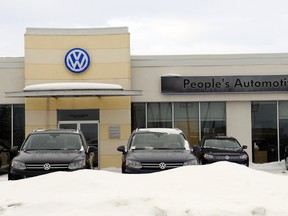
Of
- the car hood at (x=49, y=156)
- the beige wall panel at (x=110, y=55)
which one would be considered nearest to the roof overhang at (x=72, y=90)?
the beige wall panel at (x=110, y=55)

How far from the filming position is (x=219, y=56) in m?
20.8

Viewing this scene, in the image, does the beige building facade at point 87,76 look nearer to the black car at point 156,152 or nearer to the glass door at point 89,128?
the glass door at point 89,128

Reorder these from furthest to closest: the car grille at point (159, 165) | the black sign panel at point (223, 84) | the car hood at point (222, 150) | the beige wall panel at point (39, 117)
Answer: the black sign panel at point (223, 84) < the beige wall panel at point (39, 117) < the car hood at point (222, 150) < the car grille at point (159, 165)

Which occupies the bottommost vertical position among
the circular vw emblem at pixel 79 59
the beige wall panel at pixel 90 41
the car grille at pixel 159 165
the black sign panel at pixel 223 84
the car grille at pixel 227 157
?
the car grille at pixel 227 157

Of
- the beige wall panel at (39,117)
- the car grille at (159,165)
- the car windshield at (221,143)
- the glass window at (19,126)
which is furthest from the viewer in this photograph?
the glass window at (19,126)

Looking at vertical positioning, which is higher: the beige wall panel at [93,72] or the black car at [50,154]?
the beige wall panel at [93,72]

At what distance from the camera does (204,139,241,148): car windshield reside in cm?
1783

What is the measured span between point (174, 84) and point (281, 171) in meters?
5.56

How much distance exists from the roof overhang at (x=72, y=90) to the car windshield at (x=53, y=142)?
5759 mm

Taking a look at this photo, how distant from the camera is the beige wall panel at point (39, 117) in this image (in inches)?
794

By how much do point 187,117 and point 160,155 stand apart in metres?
9.77

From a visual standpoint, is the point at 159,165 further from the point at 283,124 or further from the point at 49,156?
the point at 283,124

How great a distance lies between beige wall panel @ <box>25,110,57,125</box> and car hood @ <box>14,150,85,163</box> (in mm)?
8644

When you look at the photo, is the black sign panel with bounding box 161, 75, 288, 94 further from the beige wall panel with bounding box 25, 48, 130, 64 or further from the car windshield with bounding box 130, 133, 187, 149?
the car windshield with bounding box 130, 133, 187, 149
